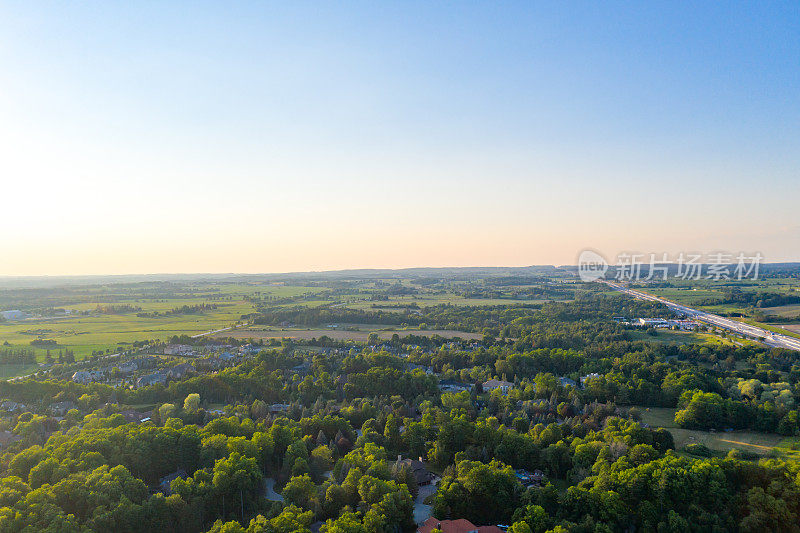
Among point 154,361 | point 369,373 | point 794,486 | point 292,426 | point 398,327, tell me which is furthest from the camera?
point 398,327

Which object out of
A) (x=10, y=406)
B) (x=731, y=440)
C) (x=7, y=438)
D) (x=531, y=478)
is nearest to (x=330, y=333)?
(x=10, y=406)

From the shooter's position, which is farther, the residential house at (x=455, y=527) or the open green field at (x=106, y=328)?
the open green field at (x=106, y=328)

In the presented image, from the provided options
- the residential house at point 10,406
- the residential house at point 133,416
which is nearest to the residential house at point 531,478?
the residential house at point 133,416

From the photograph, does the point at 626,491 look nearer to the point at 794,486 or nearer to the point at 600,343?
the point at 794,486

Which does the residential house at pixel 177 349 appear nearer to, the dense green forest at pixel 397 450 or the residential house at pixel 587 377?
the dense green forest at pixel 397 450

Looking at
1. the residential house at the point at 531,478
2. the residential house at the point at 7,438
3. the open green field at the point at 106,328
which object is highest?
the residential house at the point at 7,438

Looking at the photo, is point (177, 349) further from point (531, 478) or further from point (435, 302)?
point (435, 302)

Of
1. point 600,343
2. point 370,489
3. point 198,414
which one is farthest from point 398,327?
point 370,489
